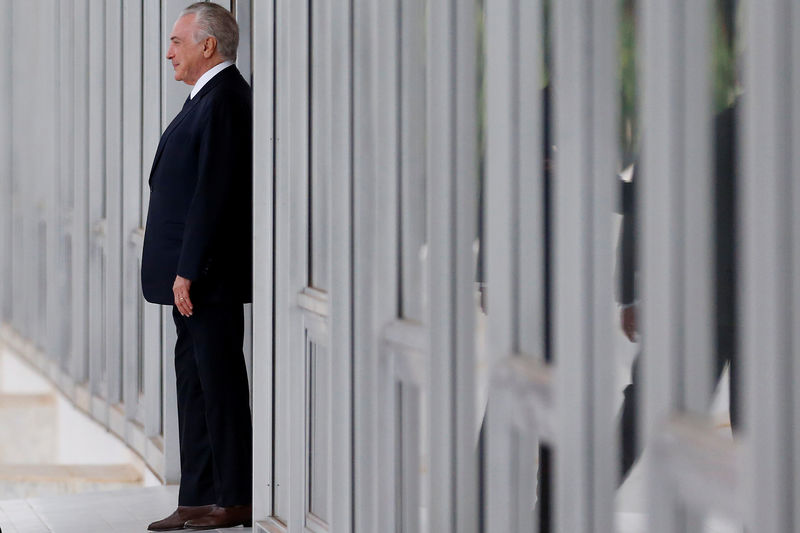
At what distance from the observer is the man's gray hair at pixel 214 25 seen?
360 cm

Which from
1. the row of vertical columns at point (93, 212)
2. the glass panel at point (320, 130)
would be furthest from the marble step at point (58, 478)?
the glass panel at point (320, 130)

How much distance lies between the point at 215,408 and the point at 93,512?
2.48 ft

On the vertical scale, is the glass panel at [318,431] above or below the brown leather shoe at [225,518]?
above

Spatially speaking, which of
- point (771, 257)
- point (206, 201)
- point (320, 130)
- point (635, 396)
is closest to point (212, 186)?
point (206, 201)

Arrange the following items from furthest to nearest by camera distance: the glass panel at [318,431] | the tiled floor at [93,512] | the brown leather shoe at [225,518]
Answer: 1. the tiled floor at [93,512]
2. the brown leather shoe at [225,518]
3. the glass panel at [318,431]

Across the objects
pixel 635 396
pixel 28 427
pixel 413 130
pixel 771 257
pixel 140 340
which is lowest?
pixel 28 427

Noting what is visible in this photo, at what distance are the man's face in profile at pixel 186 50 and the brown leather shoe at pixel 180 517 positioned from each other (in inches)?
53.1

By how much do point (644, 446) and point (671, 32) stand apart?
1.78 feet

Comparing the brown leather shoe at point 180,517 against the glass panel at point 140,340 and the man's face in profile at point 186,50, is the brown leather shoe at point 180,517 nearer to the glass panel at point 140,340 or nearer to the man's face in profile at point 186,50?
the man's face in profile at point 186,50

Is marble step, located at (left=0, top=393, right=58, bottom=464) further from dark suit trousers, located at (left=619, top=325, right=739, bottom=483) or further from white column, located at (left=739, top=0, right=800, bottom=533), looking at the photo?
white column, located at (left=739, top=0, right=800, bottom=533)

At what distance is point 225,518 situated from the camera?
3.58 metres

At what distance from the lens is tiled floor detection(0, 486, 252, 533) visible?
12.3 feet

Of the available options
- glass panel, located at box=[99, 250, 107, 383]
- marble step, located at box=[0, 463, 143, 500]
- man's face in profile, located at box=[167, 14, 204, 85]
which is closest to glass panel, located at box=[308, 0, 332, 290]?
man's face in profile, located at box=[167, 14, 204, 85]

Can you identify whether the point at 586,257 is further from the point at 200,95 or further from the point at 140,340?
the point at 140,340
